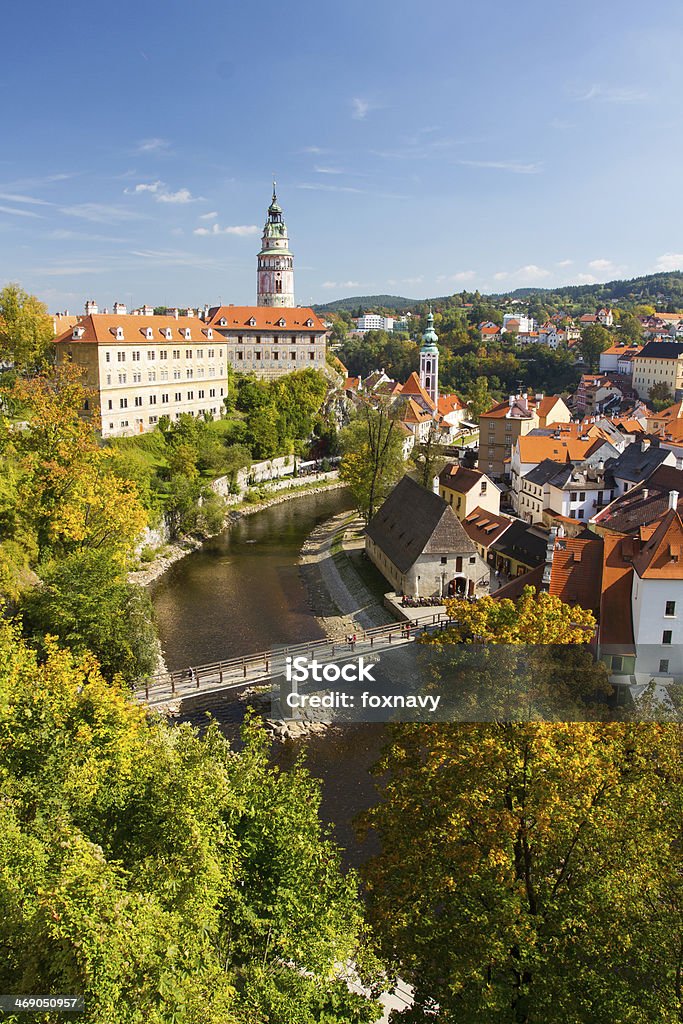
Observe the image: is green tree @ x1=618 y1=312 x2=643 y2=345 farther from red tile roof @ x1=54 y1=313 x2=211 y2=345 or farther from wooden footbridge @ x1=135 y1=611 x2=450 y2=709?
wooden footbridge @ x1=135 y1=611 x2=450 y2=709

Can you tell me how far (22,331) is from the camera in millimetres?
42156

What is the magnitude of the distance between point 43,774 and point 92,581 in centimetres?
1085

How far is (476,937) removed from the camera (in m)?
8.20

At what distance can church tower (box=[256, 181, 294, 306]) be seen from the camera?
80.8m

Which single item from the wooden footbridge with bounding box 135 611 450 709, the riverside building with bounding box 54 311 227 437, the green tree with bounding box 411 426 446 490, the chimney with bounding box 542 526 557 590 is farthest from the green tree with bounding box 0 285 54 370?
the chimney with bounding box 542 526 557 590

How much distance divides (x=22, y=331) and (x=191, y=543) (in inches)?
640

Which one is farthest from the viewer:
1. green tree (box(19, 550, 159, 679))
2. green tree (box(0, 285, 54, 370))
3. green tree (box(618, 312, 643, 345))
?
green tree (box(618, 312, 643, 345))

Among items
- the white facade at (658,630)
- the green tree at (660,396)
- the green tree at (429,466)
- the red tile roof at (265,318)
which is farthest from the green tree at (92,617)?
the green tree at (660,396)

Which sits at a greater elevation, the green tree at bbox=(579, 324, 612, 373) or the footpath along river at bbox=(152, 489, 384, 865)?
the green tree at bbox=(579, 324, 612, 373)

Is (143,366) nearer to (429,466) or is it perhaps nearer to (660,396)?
(429,466)

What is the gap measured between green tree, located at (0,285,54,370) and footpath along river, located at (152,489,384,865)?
1549 centimetres

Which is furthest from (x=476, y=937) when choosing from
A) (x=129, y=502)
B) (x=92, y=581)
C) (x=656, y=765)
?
(x=129, y=502)

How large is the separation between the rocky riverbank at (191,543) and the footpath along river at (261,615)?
517mm

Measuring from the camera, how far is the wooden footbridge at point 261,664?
2100 centimetres
